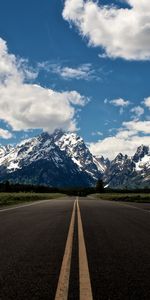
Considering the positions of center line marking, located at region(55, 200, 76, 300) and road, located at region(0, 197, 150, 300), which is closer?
center line marking, located at region(55, 200, 76, 300)

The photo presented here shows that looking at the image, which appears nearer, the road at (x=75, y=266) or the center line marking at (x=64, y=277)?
the center line marking at (x=64, y=277)

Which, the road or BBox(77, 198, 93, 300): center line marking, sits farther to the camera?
the road

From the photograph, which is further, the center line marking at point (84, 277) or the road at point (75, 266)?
the road at point (75, 266)

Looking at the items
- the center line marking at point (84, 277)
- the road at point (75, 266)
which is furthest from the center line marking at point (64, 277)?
the center line marking at point (84, 277)

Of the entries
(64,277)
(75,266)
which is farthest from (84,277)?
(75,266)

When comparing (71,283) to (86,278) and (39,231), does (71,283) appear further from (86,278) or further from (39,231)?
(39,231)

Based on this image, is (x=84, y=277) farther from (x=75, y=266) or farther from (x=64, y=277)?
(x=75, y=266)

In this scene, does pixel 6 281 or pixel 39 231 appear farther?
pixel 39 231

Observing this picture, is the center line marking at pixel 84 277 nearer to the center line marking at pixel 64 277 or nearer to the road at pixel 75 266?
the road at pixel 75 266

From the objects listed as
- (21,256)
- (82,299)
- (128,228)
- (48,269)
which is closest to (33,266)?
(48,269)

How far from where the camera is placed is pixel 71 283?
6609mm

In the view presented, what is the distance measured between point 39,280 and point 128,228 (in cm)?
900

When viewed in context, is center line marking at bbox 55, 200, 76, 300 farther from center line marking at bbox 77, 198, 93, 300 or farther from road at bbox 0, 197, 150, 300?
center line marking at bbox 77, 198, 93, 300

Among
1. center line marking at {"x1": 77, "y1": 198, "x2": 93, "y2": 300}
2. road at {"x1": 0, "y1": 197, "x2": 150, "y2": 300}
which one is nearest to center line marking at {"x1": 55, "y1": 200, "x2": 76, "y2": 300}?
road at {"x1": 0, "y1": 197, "x2": 150, "y2": 300}
